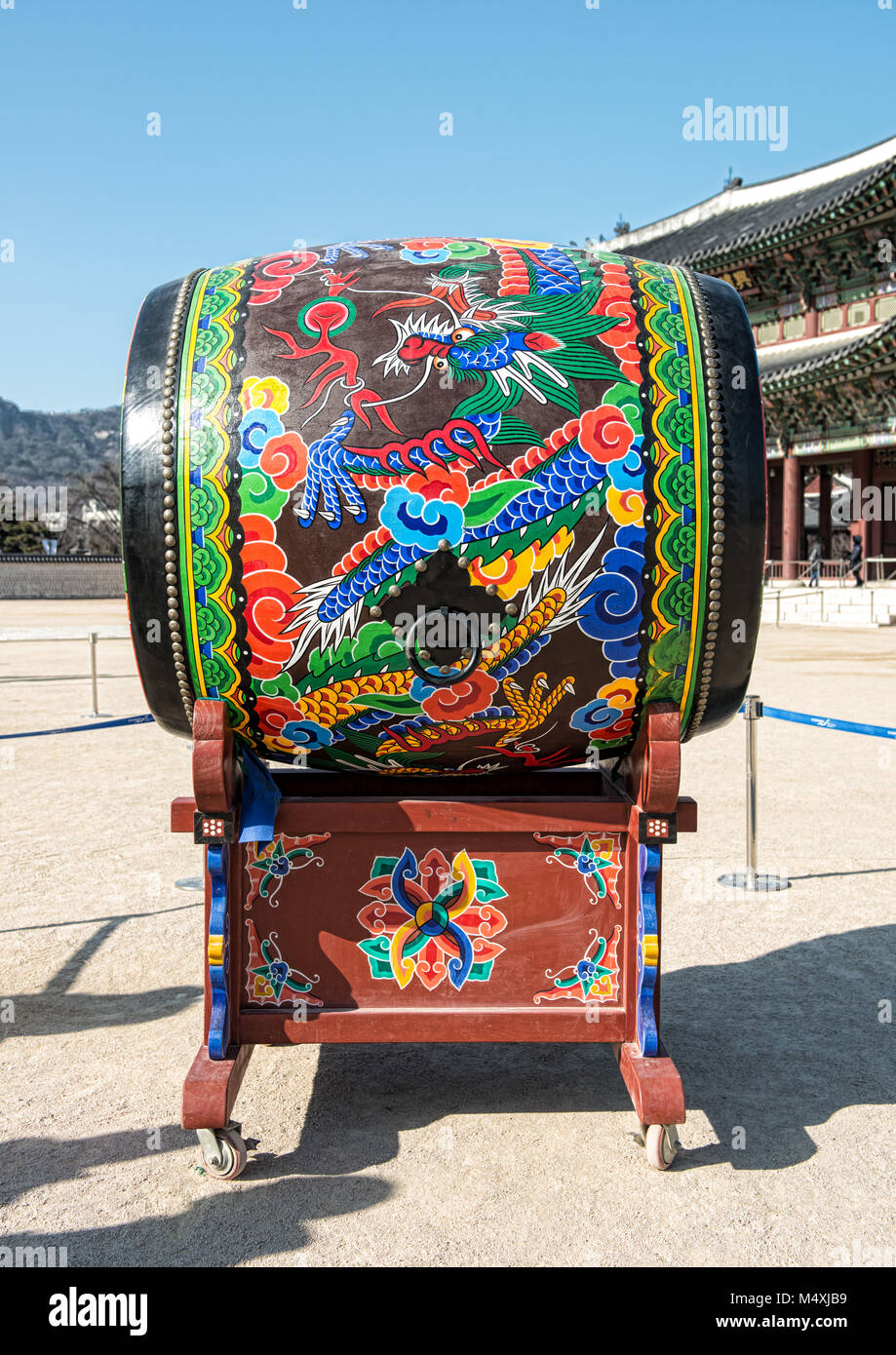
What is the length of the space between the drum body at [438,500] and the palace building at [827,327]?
772 inches

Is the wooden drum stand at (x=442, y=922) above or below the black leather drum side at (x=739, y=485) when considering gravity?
below

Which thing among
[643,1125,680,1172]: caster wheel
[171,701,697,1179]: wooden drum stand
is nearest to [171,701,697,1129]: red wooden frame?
[171,701,697,1179]: wooden drum stand

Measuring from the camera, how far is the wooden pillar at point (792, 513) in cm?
2533

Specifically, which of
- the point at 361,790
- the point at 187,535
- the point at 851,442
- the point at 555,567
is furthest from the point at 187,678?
the point at 851,442

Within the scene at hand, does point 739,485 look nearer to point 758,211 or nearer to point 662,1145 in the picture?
point 662,1145

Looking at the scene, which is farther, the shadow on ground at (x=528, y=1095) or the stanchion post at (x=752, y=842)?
the stanchion post at (x=752, y=842)

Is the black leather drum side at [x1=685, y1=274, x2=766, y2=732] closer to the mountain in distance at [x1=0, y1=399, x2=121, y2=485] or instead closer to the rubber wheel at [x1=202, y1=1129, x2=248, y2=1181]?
the rubber wheel at [x1=202, y1=1129, x2=248, y2=1181]

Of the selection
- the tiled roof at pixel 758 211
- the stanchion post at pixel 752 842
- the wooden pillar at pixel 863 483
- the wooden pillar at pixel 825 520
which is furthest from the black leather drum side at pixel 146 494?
the wooden pillar at pixel 825 520

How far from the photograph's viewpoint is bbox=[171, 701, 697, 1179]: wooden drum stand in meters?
2.68

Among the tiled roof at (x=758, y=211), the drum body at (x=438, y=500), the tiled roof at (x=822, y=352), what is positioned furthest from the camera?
the tiled roof at (x=758, y=211)

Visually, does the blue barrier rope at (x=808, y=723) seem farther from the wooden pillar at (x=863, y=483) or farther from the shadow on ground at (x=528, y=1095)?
the wooden pillar at (x=863, y=483)

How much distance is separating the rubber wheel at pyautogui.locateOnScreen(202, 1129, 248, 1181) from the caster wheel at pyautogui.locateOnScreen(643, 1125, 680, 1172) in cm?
95

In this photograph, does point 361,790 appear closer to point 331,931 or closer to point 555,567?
point 331,931

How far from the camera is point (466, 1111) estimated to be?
2.79 meters
